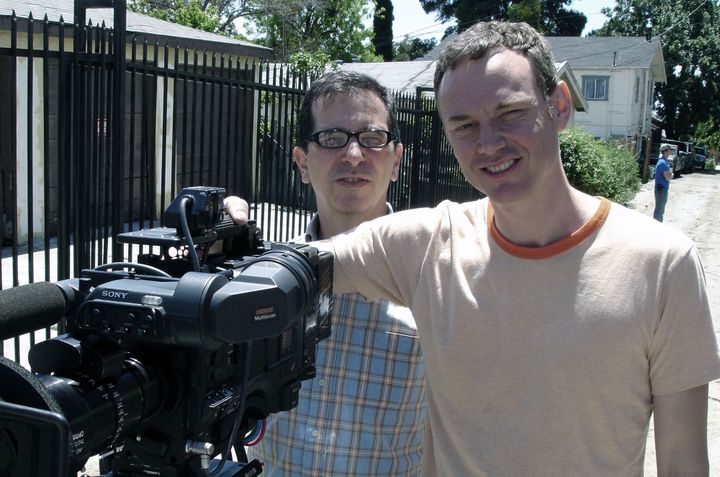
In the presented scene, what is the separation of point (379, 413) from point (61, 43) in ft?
10.4

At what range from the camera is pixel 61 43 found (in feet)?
13.9

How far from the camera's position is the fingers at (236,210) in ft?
6.17

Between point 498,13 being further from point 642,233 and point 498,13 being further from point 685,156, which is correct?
point 642,233

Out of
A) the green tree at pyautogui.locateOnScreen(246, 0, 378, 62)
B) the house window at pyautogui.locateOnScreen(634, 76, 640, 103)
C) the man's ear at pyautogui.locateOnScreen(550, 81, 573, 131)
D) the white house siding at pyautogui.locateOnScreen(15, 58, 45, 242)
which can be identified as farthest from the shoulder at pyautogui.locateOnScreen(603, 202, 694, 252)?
the house window at pyautogui.locateOnScreen(634, 76, 640, 103)

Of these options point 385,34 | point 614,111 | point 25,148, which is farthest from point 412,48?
point 25,148

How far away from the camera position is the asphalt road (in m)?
5.54

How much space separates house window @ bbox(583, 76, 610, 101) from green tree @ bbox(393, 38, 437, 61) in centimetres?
2271

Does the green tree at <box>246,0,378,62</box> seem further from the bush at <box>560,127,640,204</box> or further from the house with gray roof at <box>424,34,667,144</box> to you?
the bush at <box>560,127,640,204</box>

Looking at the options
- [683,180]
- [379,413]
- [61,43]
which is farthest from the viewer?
[683,180]

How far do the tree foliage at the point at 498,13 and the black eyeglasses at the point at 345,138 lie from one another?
51.5 meters

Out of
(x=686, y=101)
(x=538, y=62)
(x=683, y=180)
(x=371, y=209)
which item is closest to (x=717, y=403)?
(x=371, y=209)

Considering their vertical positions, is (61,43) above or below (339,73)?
above

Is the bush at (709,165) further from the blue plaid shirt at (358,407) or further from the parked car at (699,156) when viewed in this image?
the blue plaid shirt at (358,407)

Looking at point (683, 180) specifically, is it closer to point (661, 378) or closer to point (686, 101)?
point (686, 101)
